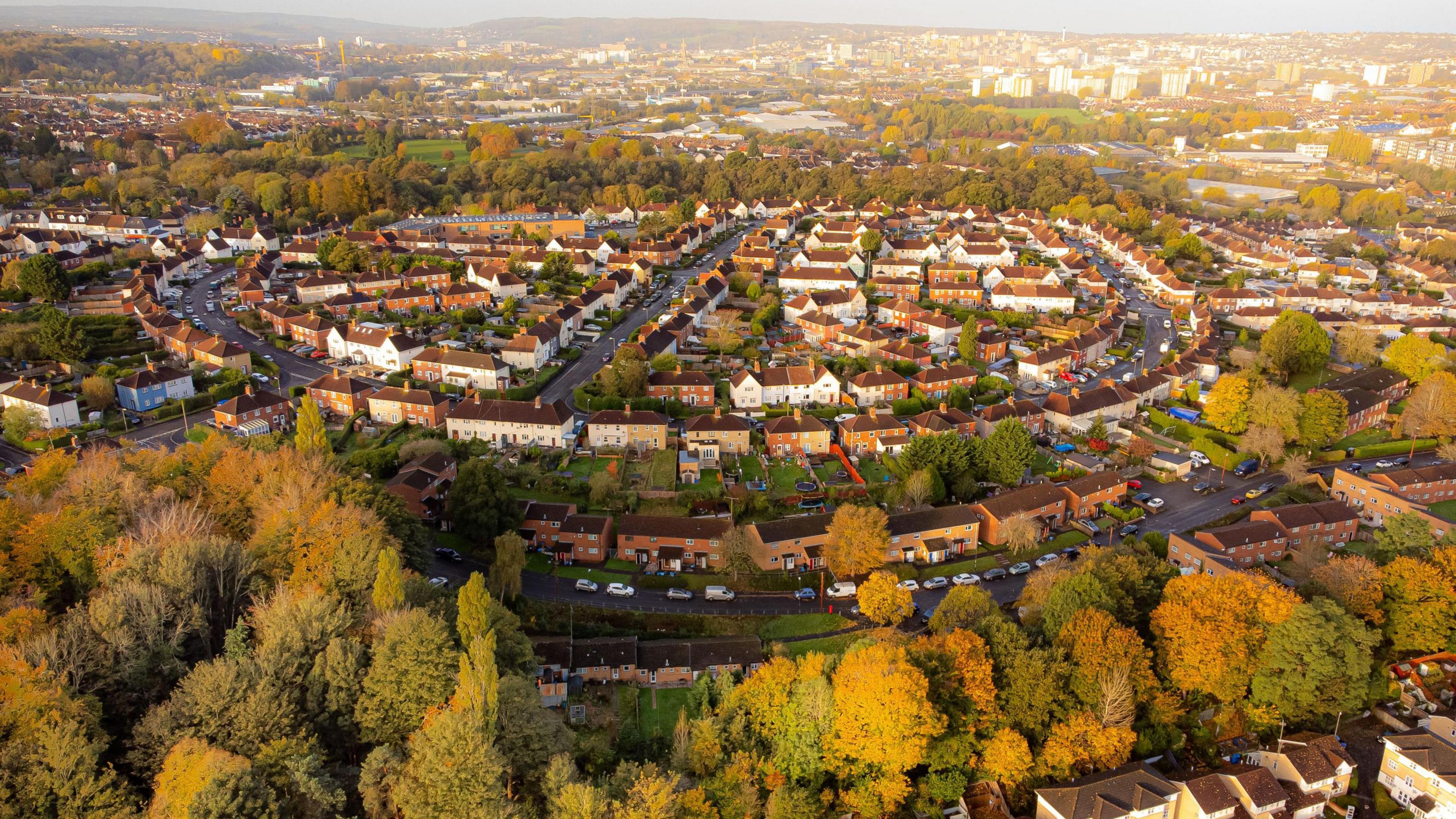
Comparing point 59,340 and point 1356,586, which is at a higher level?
point 59,340

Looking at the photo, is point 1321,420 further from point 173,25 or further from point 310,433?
point 173,25

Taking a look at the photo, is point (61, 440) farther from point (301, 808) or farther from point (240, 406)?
point (301, 808)

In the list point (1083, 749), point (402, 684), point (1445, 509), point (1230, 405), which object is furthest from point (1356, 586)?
point (402, 684)

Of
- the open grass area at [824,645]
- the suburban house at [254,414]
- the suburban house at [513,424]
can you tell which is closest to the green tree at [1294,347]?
the open grass area at [824,645]

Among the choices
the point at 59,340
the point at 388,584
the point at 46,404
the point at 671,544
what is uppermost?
the point at 388,584

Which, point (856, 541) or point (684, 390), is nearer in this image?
point (856, 541)

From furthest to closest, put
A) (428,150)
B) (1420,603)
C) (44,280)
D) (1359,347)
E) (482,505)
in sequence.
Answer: (428,150)
(44,280)
(1359,347)
(482,505)
(1420,603)
